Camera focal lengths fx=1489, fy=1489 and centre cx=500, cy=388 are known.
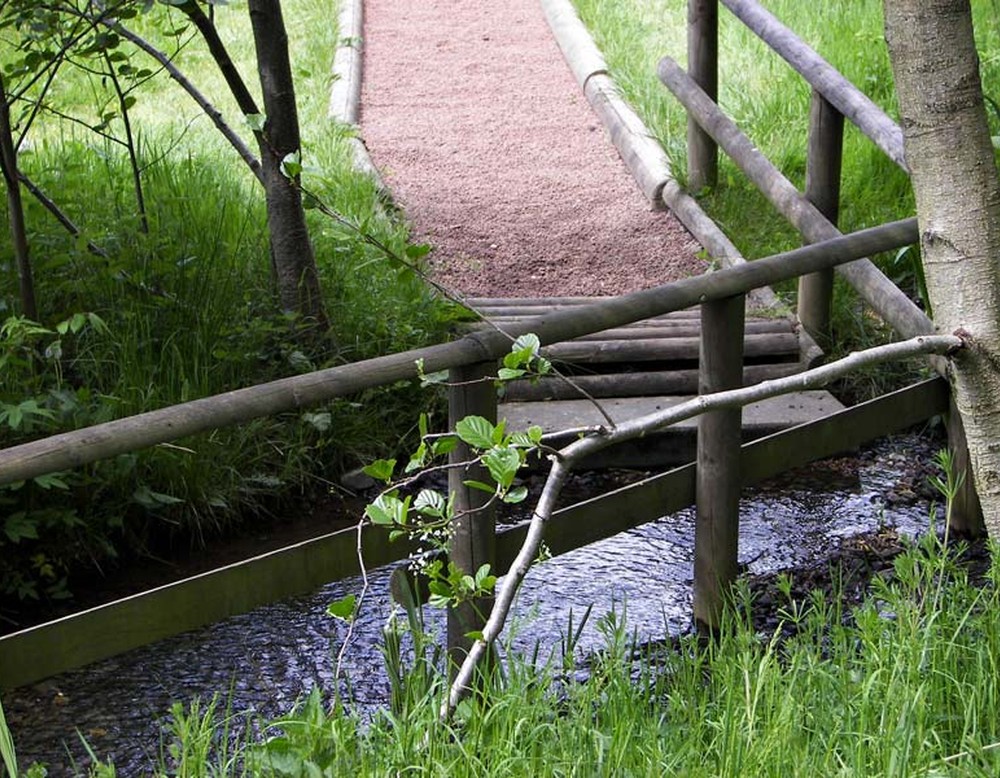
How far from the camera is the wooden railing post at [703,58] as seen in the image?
706 centimetres

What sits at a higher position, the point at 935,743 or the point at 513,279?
the point at 513,279

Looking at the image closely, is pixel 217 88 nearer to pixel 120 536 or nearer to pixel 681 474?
pixel 120 536

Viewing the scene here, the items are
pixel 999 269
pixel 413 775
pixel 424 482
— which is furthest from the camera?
pixel 424 482

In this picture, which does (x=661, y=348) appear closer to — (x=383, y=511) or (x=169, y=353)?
(x=169, y=353)

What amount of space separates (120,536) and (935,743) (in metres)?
2.96

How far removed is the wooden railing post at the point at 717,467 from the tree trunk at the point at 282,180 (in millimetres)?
1697

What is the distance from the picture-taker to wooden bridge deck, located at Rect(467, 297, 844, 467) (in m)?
5.48

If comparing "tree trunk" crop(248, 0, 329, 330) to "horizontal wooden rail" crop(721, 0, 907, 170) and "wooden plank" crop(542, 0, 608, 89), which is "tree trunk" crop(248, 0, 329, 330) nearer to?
"horizontal wooden rail" crop(721, 0, 907, 170)

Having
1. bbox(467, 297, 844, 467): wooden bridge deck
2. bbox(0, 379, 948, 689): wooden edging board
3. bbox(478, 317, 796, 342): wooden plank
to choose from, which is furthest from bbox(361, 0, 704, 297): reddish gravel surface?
bbox(0, 379, 948, 689): wooden edging board

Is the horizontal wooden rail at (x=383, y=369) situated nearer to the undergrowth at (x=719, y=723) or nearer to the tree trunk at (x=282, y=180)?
the undergrowth at (x=719, y=723)

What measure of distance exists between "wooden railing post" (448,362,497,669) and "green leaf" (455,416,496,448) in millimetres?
620

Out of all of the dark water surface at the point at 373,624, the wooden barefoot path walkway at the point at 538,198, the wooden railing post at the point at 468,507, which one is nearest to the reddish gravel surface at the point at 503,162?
the wooden barefoot path walkway at the point at 538,198

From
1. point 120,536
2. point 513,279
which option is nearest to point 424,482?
point 120,536

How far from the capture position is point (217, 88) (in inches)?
381
